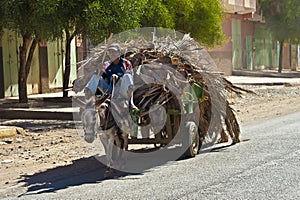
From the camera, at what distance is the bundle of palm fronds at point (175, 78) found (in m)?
10.4

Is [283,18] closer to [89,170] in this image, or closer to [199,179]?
[89,170]

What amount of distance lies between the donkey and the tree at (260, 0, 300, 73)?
115 ft

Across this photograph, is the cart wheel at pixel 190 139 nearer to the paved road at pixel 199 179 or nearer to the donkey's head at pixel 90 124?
the paved road at pixel 199 179

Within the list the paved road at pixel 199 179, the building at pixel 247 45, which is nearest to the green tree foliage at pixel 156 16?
the paved road at pixel 199 179

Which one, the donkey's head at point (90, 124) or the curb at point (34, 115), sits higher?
the donkey's head at point (90, 124)

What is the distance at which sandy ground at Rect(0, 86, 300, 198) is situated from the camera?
33.8 feet

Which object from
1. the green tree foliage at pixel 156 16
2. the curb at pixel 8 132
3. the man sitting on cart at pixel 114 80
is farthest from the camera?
the green tree foliage at pixel 156 16

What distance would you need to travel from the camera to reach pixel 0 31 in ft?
63.5

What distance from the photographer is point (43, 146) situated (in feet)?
43.8

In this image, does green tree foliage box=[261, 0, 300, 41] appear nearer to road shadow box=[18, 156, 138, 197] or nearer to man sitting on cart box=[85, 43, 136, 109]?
road shadow box=[18, 156, 138, 197]

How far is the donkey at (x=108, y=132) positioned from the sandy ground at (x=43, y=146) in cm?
124

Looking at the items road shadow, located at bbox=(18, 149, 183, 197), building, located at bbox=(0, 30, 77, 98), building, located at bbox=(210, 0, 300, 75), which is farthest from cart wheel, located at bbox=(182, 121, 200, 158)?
building, located at bbox=(210, 0, 300, 75)

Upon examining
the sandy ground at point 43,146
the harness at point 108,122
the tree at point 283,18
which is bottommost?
the sandy ground at point 43,146

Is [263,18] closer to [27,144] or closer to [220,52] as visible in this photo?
[220,52]
